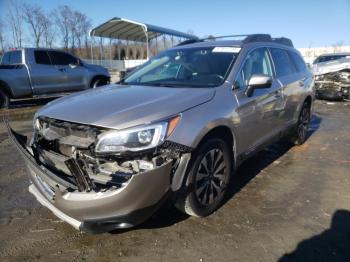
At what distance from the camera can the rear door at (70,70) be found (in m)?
11.4

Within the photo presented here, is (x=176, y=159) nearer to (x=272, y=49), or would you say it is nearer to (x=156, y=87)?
(x=156, y=87)

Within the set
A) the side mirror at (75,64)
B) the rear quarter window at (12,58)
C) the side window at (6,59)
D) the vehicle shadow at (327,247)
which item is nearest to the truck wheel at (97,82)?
the side mirror at (75,64)

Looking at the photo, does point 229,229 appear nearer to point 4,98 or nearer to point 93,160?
point 93,160

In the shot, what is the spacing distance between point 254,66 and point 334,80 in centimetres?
910

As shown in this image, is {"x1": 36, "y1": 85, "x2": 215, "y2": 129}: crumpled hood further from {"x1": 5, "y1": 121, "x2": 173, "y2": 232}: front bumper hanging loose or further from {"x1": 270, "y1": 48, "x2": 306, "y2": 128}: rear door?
{"x1": 270, "y1": 48, "x2": 306, "y2": 128}: rear door

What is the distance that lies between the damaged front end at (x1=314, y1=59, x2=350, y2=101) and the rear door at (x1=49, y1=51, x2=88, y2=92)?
8.23 m

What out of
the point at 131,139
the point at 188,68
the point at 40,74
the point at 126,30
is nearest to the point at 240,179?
the point at 188,68

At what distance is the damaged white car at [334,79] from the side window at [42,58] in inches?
357

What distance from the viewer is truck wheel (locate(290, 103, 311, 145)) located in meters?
5.93

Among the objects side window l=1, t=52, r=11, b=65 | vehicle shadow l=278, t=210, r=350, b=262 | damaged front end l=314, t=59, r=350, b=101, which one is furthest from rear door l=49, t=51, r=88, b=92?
vehicle shadow l=278, t=210, r=350, b=262

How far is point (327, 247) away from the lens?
302 centimetres

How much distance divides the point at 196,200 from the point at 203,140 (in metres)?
0.57

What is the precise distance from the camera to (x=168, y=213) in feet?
11.9

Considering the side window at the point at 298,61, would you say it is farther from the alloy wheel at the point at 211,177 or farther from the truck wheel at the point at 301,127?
the alloy wheel at the point at 211,177
